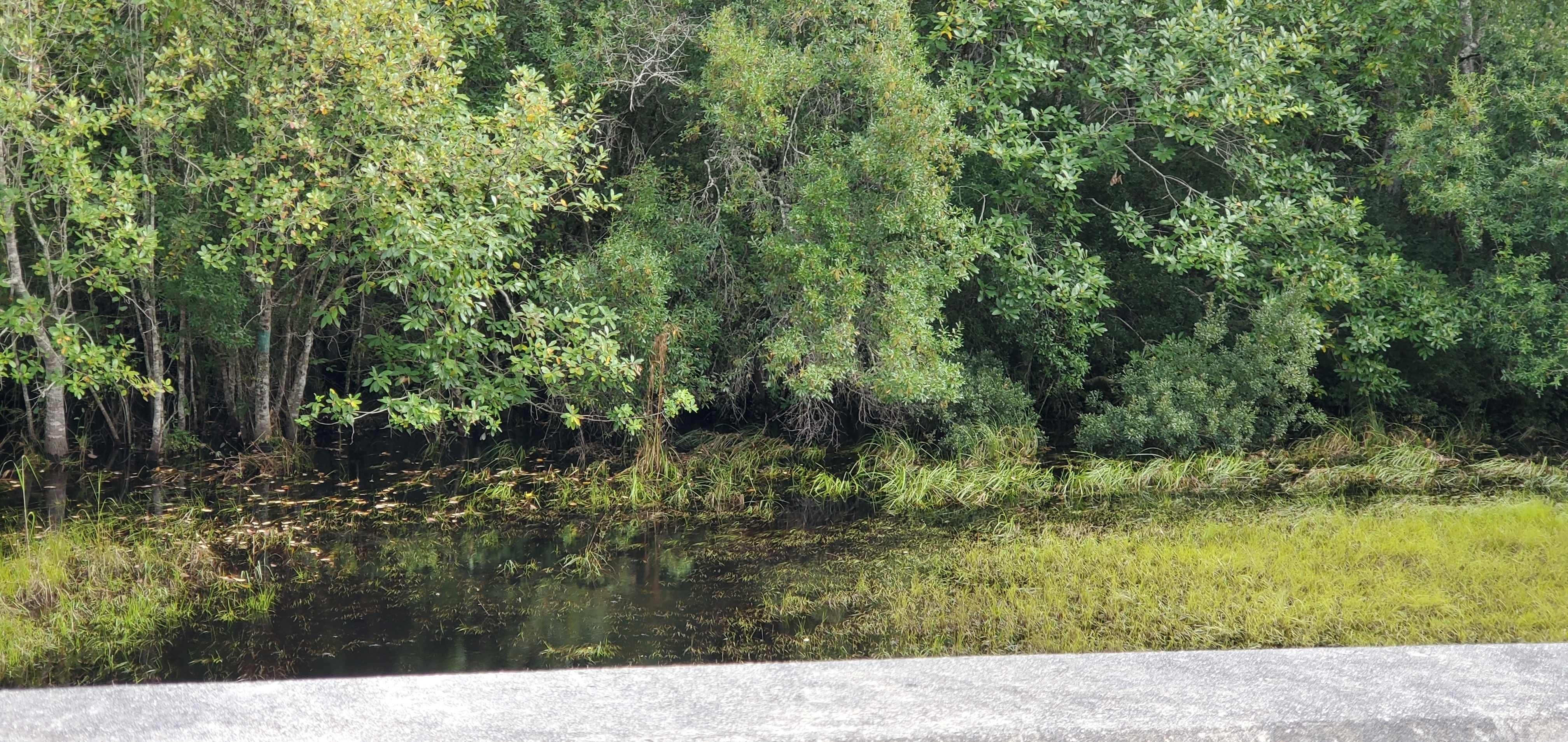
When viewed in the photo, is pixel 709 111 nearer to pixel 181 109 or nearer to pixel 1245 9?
pixel 181 109

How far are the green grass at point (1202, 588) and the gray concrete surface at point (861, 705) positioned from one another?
8.75 ft

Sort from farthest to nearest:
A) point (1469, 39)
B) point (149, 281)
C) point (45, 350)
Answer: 1. point (1469, 39)
2. point (149, 281)
3. point (45, 350)

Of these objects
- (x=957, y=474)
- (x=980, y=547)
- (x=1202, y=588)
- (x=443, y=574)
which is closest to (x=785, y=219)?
(x=957, y=474)

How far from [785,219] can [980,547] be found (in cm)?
325

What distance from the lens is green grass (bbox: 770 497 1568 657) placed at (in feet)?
17.4

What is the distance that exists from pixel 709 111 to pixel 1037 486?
411 centimetres

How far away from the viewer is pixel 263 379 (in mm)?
9992

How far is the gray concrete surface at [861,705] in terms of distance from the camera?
2.01 meters

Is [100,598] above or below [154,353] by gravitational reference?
below

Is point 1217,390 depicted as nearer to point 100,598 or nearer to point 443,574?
point 443,574

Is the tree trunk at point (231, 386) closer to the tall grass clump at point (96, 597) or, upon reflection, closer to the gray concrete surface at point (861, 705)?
the tall grass clump at point (96, 597)

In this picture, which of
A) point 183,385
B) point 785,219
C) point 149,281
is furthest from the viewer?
point 183,385

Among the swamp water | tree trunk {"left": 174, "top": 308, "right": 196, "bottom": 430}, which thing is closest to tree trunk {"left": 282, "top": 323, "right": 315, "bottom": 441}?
the swamp water

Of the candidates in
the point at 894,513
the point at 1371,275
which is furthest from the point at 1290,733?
the point at 1371,275
